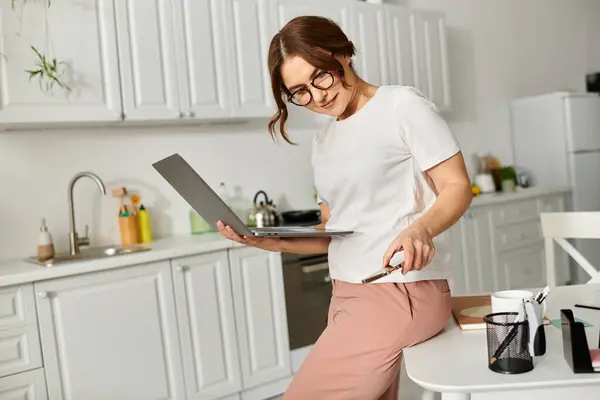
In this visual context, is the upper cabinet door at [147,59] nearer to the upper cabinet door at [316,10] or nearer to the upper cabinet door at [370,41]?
the upper cabinet door at [316,10]

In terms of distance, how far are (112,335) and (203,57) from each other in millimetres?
1433

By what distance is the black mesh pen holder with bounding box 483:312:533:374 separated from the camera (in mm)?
1189

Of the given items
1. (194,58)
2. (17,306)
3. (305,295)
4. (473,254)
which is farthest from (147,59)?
(473,254)

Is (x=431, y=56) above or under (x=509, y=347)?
above

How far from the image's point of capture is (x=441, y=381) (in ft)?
3.86

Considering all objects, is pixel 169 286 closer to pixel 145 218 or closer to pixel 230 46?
pixel 145 218

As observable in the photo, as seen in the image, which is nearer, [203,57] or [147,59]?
[147,59]

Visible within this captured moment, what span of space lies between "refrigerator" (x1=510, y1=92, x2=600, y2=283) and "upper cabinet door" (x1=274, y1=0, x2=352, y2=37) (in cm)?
205

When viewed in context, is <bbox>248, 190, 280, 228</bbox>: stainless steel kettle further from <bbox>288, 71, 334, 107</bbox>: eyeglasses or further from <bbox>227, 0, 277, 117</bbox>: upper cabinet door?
<bbox>288, 71, 334, 107</bbox>: eyeglasses

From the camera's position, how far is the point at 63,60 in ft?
9.44

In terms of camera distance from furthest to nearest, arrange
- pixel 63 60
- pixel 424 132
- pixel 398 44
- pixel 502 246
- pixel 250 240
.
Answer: pixel 502 246 → pixel 398 44 → pixel 63 60 → pixel 250 240 → pixel 424 132

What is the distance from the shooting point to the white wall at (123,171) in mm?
3080

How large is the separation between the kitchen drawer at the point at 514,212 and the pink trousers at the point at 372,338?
3.18 meters

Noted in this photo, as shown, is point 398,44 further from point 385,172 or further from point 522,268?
point 385,172
